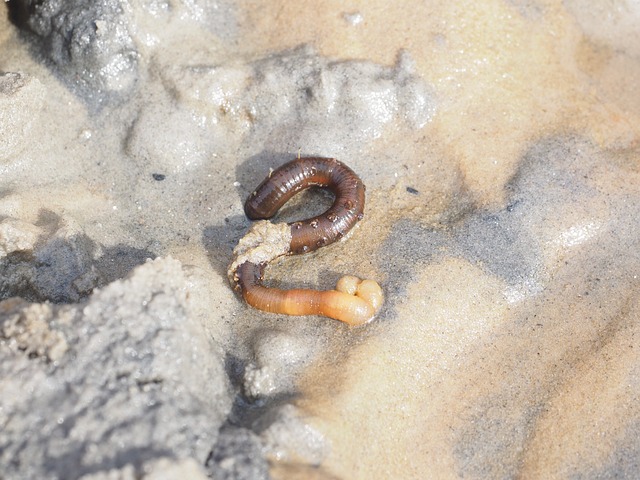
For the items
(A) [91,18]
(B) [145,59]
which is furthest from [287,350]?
(A) [91,18]

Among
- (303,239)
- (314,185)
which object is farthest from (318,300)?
(314,185)

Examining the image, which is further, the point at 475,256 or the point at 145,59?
the point at 145,59

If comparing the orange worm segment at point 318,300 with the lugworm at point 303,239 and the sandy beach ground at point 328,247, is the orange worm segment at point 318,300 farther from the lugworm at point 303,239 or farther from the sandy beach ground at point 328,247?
the sandy beach ground at point 328,247

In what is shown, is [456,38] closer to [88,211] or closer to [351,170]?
[351,170]

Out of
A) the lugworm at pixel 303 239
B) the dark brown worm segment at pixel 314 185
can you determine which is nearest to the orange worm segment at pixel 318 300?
the lugworm at pixel 303 239

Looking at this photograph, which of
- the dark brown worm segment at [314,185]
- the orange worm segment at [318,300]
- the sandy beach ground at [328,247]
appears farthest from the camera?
the dark brown worm segment at [314,185]

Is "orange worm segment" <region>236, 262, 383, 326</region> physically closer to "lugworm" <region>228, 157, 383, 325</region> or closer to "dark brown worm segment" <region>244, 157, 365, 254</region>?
"lugworm" <region>228, 157, 383, 325</region>
